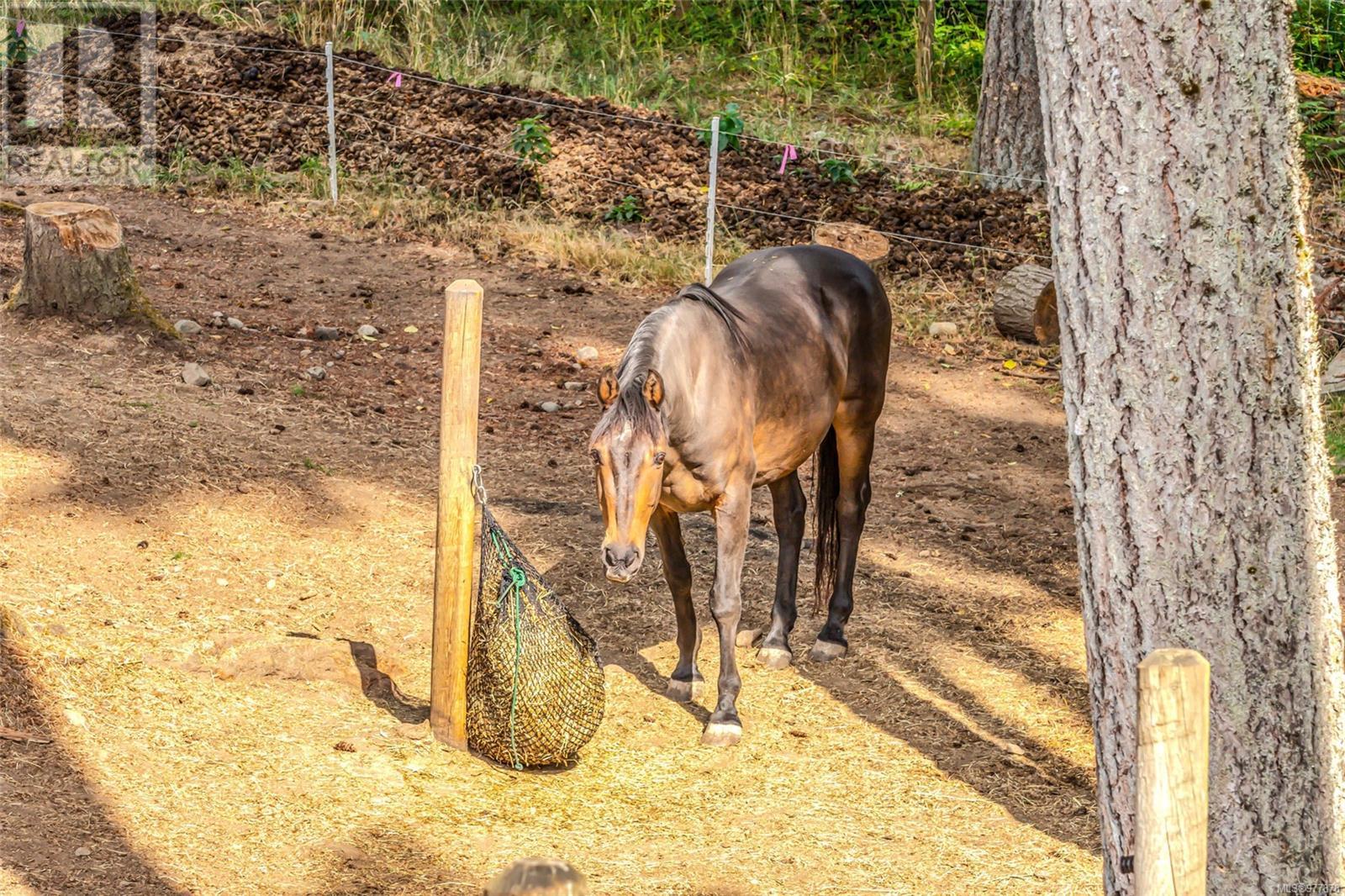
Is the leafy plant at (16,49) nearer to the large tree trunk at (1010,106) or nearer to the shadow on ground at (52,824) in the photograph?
the large tree trunk at (1010,106)

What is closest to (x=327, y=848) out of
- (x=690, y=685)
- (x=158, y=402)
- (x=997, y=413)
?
(x=690, y=685)

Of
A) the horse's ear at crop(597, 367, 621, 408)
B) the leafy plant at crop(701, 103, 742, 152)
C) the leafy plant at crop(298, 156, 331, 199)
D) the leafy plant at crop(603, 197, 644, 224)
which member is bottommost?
the horse's ear at crop(597, 367, 621, 408)

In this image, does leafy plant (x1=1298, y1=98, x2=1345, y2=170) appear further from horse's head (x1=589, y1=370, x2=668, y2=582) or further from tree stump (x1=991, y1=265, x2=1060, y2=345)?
horse's head (x1=589, y1=370, x2=668, y2=582)

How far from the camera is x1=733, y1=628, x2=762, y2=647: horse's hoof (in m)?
6.52

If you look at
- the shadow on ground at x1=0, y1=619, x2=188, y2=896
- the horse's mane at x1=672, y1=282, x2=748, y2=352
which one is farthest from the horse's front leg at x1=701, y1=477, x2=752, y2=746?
the shadow on ground at x1=0, y1=619, x2=188, y2=896

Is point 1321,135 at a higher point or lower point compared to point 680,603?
higher

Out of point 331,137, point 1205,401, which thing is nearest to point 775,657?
point 1205,401

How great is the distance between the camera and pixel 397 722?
5363 millimetres

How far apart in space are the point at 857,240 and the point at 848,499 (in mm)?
5408

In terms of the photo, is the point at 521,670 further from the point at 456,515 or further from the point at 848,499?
the point at 848,499

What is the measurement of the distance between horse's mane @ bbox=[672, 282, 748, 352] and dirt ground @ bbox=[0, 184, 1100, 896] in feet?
5.11

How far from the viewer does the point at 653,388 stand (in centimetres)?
482

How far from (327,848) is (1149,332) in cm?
298

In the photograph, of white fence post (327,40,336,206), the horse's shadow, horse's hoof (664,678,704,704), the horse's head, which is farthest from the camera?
white fence post (327,40,336,206)
